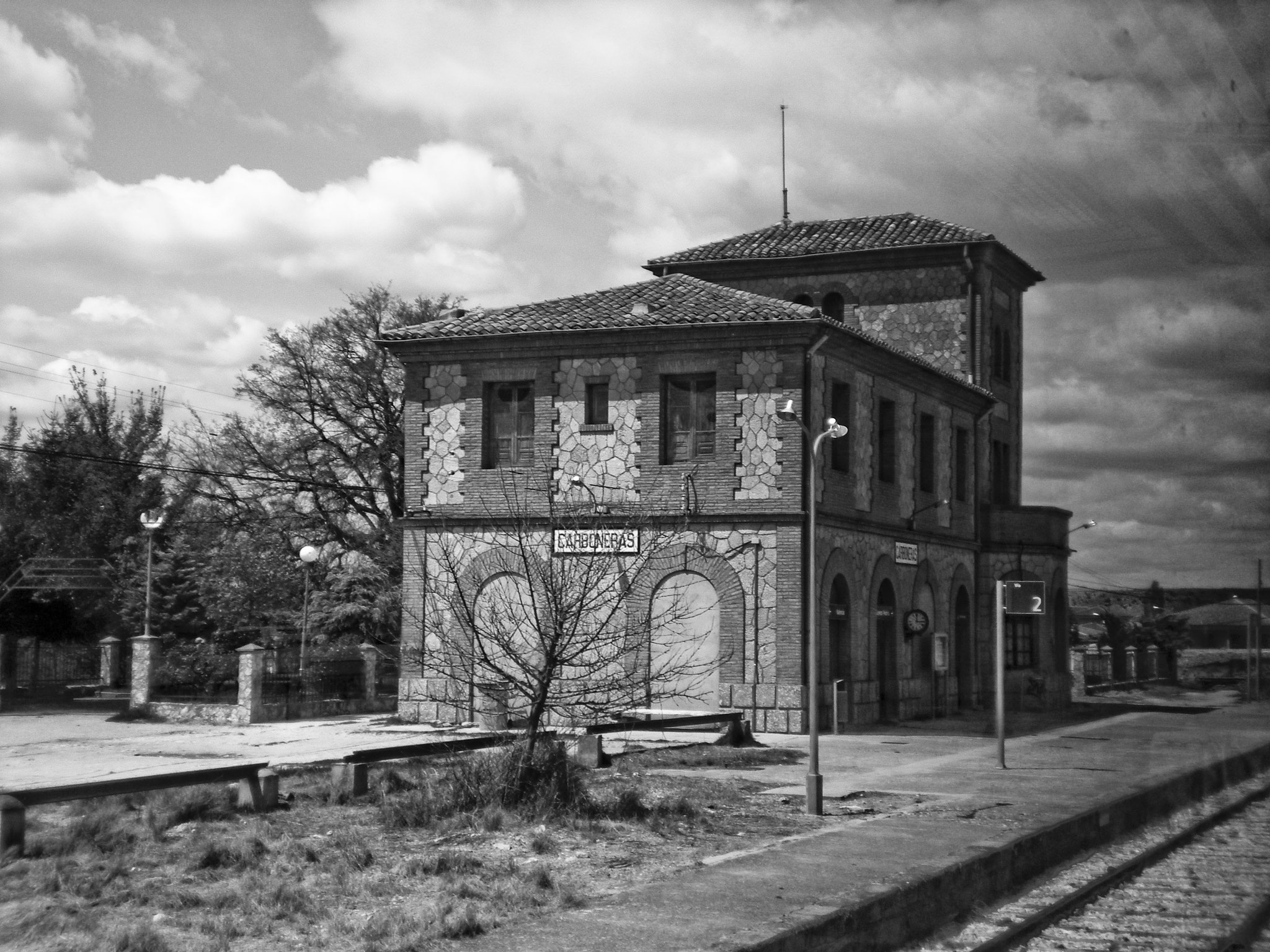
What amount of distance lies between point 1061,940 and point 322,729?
21.2m

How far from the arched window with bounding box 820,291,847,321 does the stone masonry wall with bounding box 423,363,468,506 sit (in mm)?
11922

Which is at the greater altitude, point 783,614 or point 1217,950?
point 783,614

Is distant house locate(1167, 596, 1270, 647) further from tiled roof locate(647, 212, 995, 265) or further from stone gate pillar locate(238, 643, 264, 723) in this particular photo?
stone gate pillar locate(238, 643, 264, 723)

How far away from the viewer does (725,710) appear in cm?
2838

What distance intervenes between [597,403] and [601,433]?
72 centimetres

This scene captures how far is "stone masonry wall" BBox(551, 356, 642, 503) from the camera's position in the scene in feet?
96.7

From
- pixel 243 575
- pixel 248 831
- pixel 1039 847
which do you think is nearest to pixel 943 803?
pixel 1039 847

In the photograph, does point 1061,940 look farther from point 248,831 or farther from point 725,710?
point 725,710

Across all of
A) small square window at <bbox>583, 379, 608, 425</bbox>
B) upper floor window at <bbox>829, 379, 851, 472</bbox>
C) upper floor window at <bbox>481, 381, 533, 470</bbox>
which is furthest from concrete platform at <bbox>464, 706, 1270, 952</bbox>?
upper floor window at <bbox>481, 381, 533, 470</bbox>

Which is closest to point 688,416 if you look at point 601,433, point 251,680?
point 601,433

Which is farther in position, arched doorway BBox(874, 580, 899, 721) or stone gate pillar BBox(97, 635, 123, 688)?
stone gate pillar BBox(97, 635, 123, 688)

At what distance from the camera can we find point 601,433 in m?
29.8

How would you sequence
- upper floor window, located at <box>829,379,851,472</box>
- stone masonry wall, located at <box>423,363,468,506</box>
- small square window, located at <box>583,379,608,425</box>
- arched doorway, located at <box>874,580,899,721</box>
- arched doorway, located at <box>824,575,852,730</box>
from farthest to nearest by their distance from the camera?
arched doorway, located at <box>874,580,899,721</box> < stone masonry wall, located at <box>423,363,468,506</box> < upper floor window, located at <box>829,379,851,472</box> < small square window, located at <box>583,379,608,425</box> < arched doorway, located at <box>824,575,852,730</box>

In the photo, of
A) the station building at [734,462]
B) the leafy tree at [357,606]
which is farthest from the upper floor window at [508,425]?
the leafy tree at [357,606]
